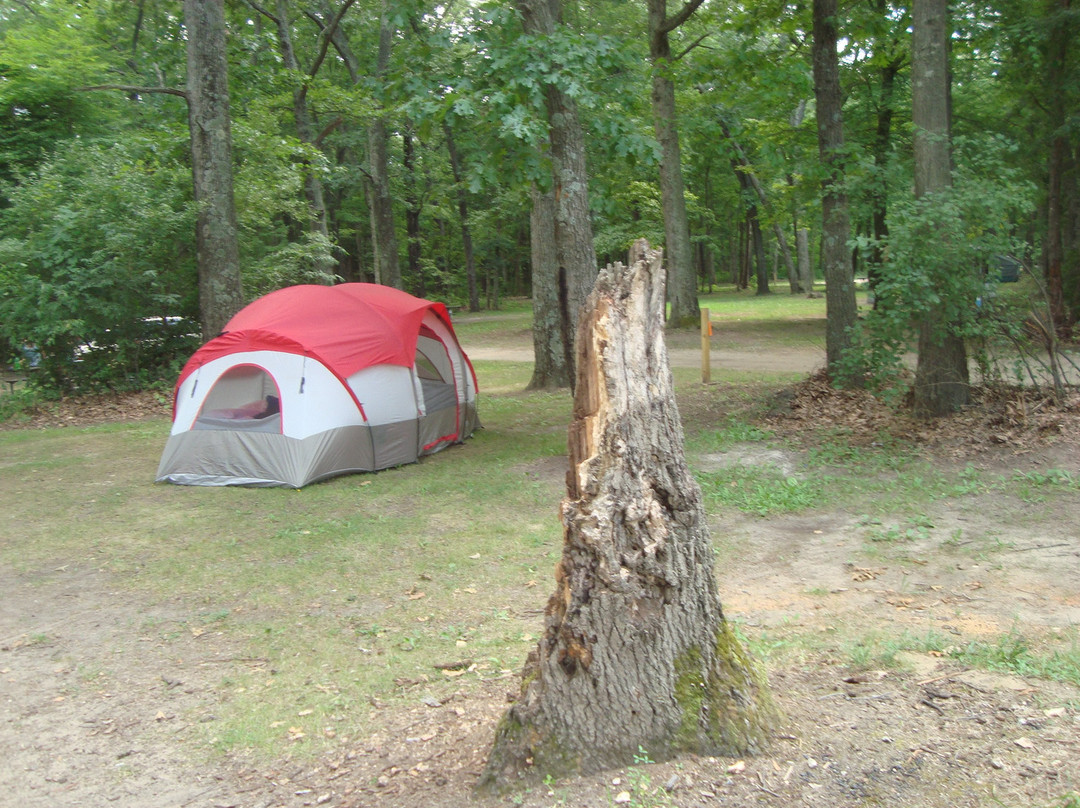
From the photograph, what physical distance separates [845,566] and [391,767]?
3.95 m

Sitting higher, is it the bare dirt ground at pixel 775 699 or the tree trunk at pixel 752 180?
the tree trunk at pixel 752 180

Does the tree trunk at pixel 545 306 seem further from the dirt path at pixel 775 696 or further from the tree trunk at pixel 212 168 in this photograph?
the dirt path at pixel 775 696

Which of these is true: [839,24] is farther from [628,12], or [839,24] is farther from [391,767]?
[628,12]

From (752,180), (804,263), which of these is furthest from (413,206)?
(804,263)

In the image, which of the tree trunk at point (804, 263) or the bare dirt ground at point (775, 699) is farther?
the tree trunk at point (804, 263)

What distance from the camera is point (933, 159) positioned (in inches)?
382

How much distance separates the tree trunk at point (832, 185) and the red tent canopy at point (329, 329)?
5750mm

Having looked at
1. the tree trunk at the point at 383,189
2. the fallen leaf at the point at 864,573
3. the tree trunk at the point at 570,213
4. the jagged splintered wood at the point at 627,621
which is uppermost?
the tree trunk at the point at 383,189

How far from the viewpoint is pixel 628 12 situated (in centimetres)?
2712

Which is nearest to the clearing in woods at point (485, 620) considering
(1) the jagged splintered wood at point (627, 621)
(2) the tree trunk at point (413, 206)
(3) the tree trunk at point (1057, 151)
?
(1) the jagged splintered wood at point (627, 621)

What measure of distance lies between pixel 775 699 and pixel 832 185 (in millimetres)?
8816

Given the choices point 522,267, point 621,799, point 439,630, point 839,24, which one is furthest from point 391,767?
point 522,267

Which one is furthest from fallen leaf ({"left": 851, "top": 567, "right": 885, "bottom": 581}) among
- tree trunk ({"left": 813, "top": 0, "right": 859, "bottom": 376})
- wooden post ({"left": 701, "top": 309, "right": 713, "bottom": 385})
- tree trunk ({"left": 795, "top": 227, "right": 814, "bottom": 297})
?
tree trunk ({"left": 795, "top": 227, "right": 814, "bottom": 297})

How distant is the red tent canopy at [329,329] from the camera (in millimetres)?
10086
